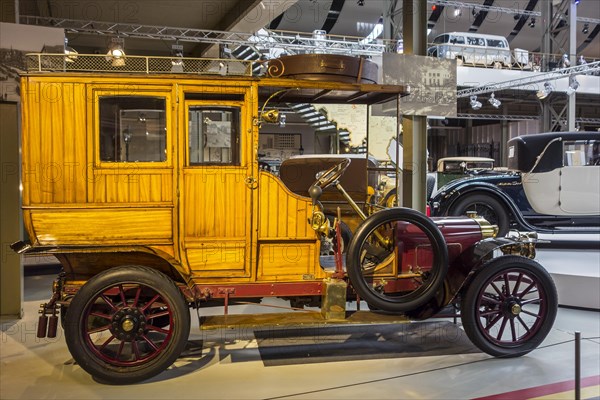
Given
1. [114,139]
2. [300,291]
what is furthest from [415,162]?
[114,139]

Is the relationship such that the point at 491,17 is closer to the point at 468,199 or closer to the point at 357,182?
the point at 468,199

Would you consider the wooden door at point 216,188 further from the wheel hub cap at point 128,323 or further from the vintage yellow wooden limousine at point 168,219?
the wheel hub cap at point 128,323

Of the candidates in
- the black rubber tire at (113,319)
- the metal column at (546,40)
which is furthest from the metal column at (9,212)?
the metal column at (546,40)

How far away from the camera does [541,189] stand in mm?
7961

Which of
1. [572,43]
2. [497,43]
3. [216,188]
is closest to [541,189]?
[216,188]

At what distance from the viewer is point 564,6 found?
15.1 meters

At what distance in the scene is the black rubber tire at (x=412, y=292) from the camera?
150 inches

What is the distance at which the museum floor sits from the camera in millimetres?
3543

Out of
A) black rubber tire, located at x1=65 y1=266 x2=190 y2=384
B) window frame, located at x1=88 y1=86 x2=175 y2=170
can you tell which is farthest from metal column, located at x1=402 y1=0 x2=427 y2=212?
black rubber tire, located at x1=65 y1=266 x2=190 y2=384

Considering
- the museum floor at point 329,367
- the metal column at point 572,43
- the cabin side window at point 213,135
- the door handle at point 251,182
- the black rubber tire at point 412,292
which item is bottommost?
the museum floor at point 329,367

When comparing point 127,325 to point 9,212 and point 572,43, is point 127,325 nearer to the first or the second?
point 9,212

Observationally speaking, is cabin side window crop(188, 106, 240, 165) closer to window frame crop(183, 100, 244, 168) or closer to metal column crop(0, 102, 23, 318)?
window frame crop(183, 100, 244, 168)

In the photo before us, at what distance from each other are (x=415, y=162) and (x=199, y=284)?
9.07 ft

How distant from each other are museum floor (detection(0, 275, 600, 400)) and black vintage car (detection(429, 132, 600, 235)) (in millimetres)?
3069
